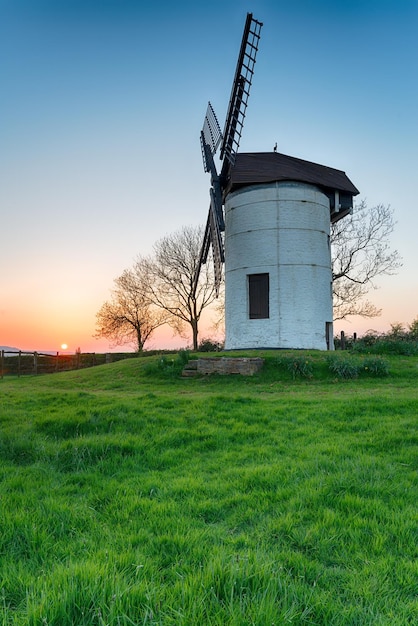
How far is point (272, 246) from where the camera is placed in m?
19.1

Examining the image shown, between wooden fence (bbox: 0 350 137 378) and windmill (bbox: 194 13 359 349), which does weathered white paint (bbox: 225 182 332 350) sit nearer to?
windmill (bbox: 194 13 359 349)

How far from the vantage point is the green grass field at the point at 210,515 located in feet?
8.00

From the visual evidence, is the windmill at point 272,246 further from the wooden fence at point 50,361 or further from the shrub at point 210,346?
the wooden fence at point 50,361

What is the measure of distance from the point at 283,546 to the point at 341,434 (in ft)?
12.7

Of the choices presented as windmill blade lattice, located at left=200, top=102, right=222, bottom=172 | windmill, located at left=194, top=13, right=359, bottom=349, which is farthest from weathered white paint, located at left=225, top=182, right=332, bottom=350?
windmill blade lattice, located at left=200, top=102, right=222, bottom=172

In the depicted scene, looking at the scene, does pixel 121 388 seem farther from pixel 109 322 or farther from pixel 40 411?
pixel 109 322

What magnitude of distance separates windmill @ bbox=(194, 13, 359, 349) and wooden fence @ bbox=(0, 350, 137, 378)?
548 inches

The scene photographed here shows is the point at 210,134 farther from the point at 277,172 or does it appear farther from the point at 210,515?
the point at 210,515

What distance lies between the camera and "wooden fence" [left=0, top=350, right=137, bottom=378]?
28.8 metres

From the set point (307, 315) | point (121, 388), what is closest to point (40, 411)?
point (121, 388)

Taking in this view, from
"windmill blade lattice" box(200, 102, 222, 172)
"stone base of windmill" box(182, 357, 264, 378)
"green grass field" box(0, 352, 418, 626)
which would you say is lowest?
"green grass field" box(0, 352, 418, 626)

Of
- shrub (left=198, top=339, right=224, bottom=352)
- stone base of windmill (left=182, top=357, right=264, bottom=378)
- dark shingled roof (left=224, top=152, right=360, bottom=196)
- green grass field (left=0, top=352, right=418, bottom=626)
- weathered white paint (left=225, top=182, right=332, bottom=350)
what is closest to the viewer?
green grass field (left=0, top=352, right=418, bottom=626)

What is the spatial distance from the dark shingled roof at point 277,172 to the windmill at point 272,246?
5cm

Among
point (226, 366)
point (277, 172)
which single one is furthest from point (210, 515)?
point (277, 172)
